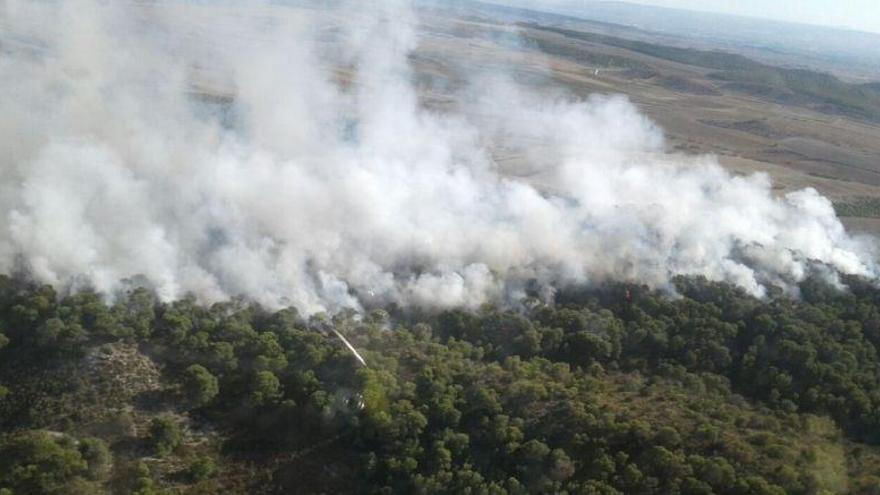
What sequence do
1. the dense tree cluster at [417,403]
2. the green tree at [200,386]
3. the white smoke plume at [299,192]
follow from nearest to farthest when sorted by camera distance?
the dense tree cluster at [417,403] → the green tree at [200,386] → the white smoke plume at [299,192]

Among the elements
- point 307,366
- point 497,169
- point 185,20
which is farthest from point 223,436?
point 185,20

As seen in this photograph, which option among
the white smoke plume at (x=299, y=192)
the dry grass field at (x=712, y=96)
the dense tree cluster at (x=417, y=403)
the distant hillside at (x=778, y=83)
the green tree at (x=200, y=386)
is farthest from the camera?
the distant hillside at (x=778, y=83)

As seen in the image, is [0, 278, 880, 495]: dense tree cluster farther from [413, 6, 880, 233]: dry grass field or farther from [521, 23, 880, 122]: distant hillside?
[521, 23, 880, 122]: distant hillside

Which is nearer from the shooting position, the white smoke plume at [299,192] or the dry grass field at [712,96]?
the white smoke plume at [299,192]

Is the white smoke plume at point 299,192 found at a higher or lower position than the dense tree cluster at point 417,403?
higher

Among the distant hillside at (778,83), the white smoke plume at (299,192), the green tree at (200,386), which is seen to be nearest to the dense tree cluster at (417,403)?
the green tree at (200,386)

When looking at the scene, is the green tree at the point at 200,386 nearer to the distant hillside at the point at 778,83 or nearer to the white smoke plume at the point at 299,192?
the white smoke plume at the point at 299,192
